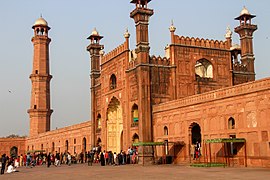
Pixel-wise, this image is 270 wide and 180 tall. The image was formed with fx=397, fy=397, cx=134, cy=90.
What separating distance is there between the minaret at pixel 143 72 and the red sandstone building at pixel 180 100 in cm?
7

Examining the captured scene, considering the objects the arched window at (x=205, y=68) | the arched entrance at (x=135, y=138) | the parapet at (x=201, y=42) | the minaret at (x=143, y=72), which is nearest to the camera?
the minaret at (x=143, y=72)

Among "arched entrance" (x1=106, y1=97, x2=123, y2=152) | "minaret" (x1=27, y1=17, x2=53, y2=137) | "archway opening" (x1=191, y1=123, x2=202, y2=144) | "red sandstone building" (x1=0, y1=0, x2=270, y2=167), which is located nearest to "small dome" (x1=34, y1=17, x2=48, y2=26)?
"minaret" (x1=27, y1=17, x2=53, y2=137)

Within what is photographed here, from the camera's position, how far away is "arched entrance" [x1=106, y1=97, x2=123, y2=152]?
34.0 metres

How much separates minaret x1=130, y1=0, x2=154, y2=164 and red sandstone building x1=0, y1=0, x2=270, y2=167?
70mm

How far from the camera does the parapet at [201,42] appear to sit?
29986 millimetres

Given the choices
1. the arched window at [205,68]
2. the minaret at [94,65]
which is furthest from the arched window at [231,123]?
the minaret at [94,65]

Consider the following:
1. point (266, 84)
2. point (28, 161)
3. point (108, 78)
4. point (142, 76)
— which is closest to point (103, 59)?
point (108, 78)

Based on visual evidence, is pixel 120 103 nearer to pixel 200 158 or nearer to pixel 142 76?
pixel 142 76

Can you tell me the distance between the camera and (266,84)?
1941cm

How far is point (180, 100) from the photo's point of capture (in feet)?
84.3

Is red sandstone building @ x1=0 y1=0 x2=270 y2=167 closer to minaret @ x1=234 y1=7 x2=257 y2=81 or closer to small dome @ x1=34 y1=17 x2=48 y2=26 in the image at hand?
minaret @ x1=234 y1=7 x2=257 y2=81

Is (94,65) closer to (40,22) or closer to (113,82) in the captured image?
(113,82)

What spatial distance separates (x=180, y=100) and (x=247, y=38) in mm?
10000

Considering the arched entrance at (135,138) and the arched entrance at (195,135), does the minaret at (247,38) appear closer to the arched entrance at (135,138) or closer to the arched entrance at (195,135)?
the arched entrance at (195,135)
